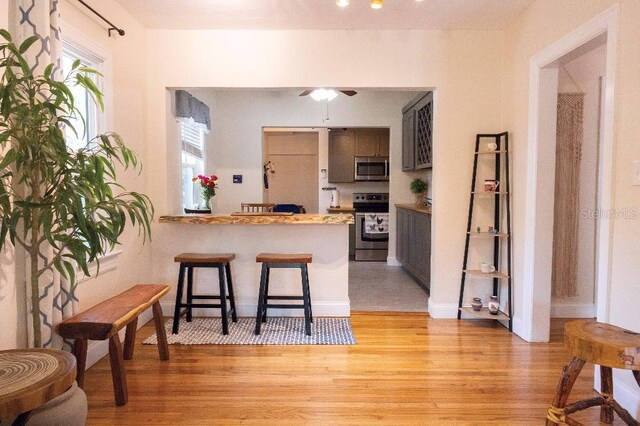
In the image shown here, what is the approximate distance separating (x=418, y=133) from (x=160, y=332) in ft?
12.2

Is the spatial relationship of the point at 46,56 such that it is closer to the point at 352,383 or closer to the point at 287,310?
the point at 352,383

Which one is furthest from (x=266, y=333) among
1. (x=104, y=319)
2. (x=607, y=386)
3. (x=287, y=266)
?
(x=607, y=386)

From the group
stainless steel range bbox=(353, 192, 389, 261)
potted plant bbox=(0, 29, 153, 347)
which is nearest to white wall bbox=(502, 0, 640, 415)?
potted plant bbox=(0, 29, 153, 347)

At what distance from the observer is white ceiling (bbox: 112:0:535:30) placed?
3.11 m

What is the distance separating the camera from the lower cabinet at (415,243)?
455 cm

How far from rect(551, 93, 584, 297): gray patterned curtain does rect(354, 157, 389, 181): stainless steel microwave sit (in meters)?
3.49

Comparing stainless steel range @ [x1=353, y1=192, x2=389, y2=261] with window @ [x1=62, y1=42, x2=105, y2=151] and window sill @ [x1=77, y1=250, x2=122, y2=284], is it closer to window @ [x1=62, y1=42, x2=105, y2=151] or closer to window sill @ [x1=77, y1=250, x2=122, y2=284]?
window sill @ [x1=77, y1=250, x2=122, y2=284]

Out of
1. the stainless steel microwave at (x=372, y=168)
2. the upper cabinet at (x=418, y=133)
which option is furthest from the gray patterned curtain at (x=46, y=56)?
the stainless steel microwave at (x=372, y=168)

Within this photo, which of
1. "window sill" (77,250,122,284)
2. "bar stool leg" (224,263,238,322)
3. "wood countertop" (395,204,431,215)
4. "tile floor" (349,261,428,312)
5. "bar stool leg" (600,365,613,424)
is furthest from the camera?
"wood countertop" (395,204,431,215)

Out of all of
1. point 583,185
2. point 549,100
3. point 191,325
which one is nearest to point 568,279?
point 583,185

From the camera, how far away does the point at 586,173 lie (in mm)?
3639

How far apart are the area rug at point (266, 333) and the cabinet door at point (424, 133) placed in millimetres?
2199

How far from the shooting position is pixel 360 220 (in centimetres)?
673

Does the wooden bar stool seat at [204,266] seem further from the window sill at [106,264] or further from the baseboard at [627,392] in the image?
the baseboard at [627,392]
